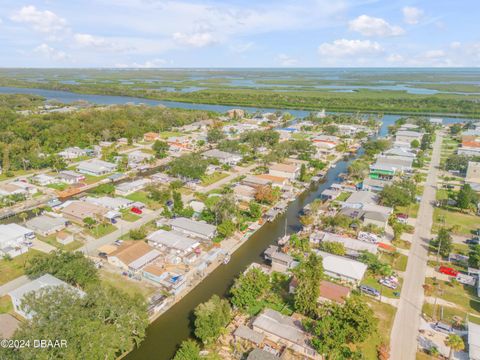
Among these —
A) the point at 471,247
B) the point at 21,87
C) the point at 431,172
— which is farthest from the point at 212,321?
the point at 21,87

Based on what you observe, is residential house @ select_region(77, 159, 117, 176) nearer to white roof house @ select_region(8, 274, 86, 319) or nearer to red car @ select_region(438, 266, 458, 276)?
white roof house @ select_region(8, 274, 86, 319)

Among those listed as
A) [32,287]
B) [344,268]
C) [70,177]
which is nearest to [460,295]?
[344,268]

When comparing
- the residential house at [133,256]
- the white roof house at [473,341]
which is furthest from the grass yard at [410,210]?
the residential house at [133,256]

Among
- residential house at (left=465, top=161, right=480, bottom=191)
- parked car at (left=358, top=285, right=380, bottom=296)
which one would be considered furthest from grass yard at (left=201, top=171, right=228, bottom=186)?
residential house at (left=465, top=161, right=480, bottom=191)

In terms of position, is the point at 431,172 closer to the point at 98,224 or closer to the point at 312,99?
the point at 98,224

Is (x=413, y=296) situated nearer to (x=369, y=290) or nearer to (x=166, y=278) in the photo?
(x=369, y=290)

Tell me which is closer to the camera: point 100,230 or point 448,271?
point 448,271
